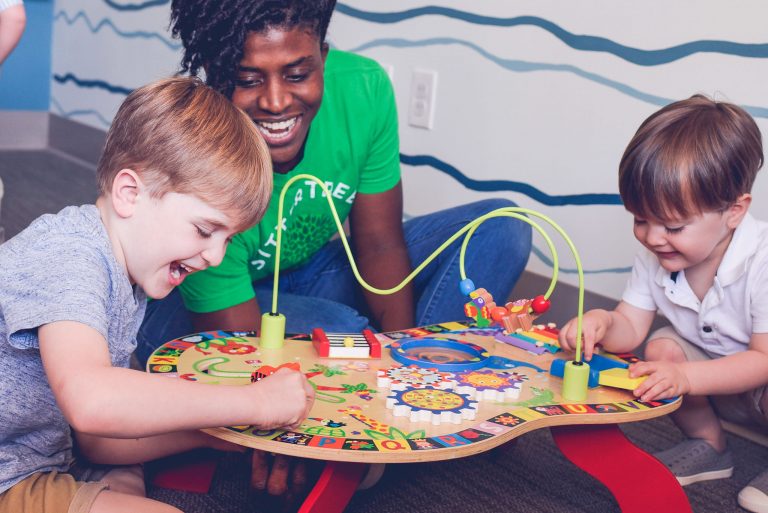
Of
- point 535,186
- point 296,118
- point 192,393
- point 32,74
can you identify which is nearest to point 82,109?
point 32,74

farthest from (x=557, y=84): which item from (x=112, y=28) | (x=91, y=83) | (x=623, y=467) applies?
(x=91, y=83)

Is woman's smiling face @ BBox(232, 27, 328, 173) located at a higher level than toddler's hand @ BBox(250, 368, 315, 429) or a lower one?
higher

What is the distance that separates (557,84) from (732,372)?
0.74 m

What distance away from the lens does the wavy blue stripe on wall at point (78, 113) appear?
3059mm

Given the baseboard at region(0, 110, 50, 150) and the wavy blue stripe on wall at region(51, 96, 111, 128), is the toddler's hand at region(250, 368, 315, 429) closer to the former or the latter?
the wavy blue stripe on wall at region(51, 96, 111, 128)

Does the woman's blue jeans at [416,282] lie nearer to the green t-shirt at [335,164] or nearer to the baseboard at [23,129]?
the green t-shirt at [335,164]

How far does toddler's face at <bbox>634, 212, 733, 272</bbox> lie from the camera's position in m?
1.13

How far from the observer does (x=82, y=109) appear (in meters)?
3.18

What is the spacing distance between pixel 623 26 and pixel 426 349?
0.77 m

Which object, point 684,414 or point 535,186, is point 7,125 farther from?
point 684,414

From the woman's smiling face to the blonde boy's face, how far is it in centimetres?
30

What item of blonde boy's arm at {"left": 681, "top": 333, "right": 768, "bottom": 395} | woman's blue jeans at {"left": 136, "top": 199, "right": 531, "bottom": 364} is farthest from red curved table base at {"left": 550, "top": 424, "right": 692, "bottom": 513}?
woman's blue jeans at {"left": 136, "top": 199, "right": 531, "bottom": 364}

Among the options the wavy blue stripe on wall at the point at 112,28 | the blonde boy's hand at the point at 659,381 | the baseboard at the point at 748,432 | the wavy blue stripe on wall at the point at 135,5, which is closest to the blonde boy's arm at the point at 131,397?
the blonde boy's hand at the point at 659,381

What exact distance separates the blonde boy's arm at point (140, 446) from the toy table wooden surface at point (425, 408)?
→ 0.36 ft
